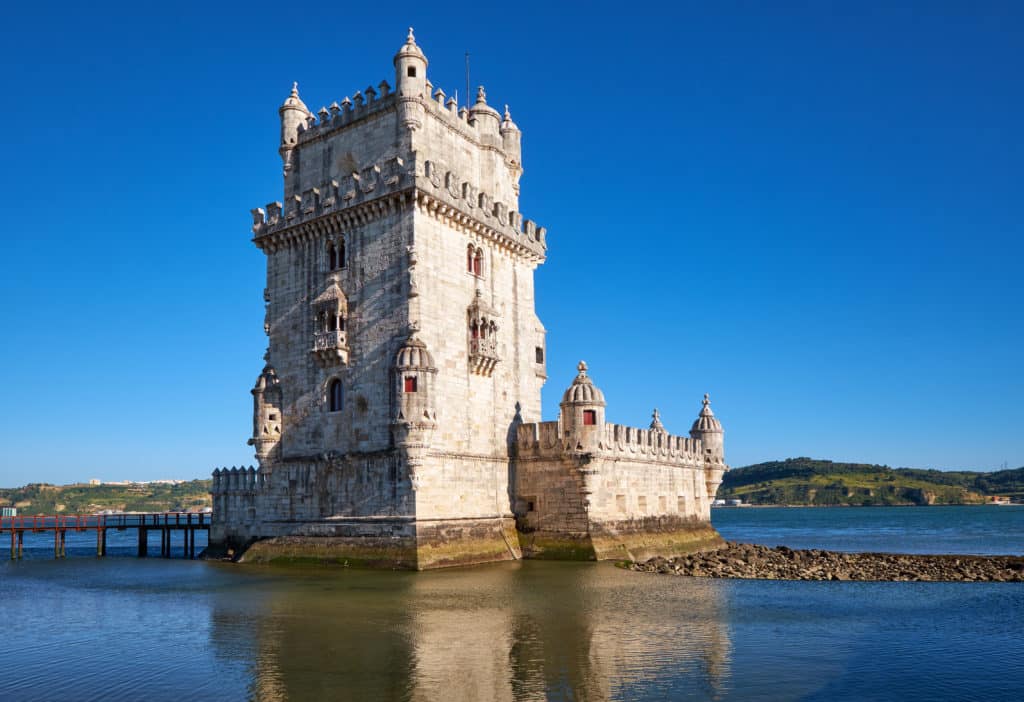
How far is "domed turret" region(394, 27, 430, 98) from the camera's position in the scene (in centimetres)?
3756

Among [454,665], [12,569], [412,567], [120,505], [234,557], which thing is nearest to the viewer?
[454,665]

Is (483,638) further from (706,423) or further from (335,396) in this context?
(706,423)

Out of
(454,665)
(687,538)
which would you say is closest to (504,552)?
(687,538)

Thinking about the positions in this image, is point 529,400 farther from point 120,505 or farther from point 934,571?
point 120,505

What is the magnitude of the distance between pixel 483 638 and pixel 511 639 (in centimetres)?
68

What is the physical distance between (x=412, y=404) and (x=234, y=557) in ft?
46.3

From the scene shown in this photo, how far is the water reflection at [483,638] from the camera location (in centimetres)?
1541

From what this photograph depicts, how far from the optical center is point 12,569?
44.5 m

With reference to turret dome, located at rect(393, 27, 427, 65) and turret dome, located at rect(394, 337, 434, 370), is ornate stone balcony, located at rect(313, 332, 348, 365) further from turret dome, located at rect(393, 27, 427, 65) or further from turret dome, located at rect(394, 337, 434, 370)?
turret dome, located at rect(393, 27, 427, 65)

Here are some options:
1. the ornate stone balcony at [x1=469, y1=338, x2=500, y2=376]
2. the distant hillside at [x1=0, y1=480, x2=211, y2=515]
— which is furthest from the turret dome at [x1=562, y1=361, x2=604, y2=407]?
the distant hillside at [x1=0, y1=480, x2=211, y2=515]

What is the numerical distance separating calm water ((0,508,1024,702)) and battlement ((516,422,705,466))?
7.37 metres

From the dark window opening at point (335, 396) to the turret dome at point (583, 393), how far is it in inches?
399

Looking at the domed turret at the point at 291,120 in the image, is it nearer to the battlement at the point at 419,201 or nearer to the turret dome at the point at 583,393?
the battlement at the point at 419,201

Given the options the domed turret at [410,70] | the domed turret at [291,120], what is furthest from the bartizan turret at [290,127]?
the domed turret at [410,70]
